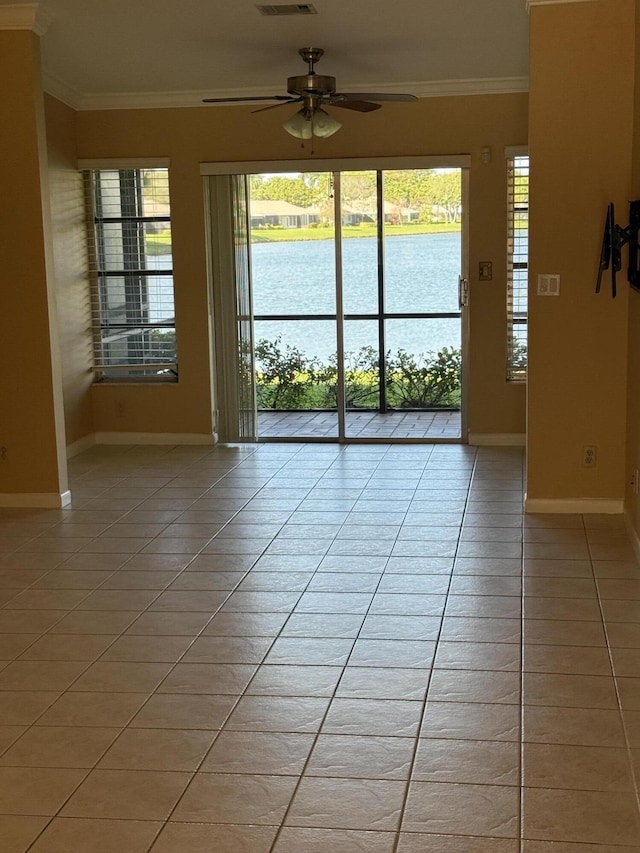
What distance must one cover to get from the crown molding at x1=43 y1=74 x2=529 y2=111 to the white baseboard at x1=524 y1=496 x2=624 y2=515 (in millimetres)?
3128

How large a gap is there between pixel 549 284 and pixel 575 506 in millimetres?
1180

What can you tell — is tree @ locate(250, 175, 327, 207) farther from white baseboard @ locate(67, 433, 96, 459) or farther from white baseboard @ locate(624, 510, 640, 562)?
white baseboard @ locate(624, 510, 640, 562)

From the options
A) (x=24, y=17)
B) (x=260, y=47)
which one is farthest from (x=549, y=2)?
(x=24, y=17)

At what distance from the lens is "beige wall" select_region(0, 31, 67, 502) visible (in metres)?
5.48

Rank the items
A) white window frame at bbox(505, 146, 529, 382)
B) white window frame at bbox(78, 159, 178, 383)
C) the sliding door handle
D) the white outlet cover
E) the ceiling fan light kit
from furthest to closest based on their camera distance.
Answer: white window frame at bbox(78, 159, 178, 383), the sliding door handle, white window frame at bbox(505, 146, 529, 382), the ceiling fan light kit, the white outlet cover

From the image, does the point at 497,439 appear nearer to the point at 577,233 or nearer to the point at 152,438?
the point at 577,233

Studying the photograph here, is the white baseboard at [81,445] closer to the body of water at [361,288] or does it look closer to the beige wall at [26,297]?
the beige wall at [26,297]

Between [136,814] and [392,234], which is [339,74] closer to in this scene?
[392,234]

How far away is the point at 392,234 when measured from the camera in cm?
740

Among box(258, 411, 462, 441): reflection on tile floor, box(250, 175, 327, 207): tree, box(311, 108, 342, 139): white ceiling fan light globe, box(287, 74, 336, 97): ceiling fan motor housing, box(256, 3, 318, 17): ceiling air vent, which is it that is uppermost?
box(256, 3, 318, 17): ceiling air vent

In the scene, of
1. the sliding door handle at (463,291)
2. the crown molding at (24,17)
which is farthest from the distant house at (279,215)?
the crown molding at (24,17)

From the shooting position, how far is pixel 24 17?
530 centimetres

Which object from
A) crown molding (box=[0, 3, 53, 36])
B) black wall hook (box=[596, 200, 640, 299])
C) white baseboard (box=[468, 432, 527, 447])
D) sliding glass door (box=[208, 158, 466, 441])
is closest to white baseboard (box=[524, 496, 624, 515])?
black wall hook (box=[596, 200, 640, 299])

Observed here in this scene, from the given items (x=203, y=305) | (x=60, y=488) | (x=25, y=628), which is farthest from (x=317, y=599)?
(x=203, y=305)
